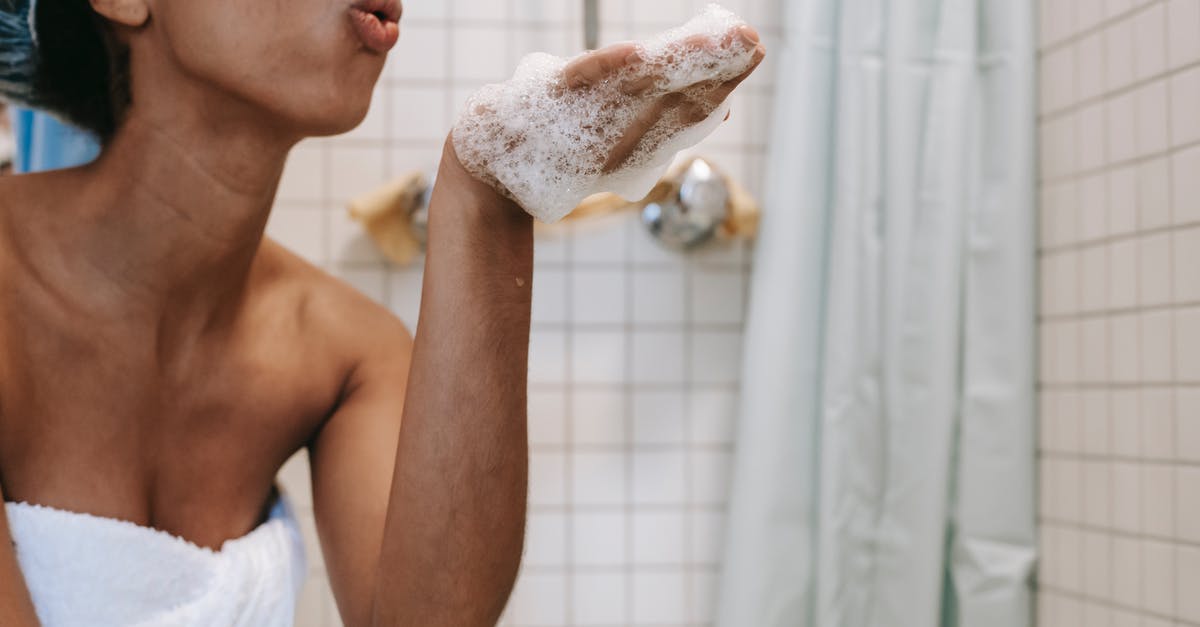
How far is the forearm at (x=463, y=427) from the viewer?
65cm

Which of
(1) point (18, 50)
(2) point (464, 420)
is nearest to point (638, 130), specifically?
(2) point (464, 420)

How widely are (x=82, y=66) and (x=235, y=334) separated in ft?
0.76

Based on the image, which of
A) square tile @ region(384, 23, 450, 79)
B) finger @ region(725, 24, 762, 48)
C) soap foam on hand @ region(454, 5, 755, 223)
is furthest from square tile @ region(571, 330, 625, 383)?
finger @ region(725, 24, 762, 48)

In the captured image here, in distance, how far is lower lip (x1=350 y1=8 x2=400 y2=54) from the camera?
29.5 inches

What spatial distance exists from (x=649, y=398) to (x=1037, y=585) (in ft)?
1.83

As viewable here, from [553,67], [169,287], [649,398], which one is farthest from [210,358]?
[649,398]

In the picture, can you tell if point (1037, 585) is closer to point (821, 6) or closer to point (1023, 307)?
point (1023, 307)

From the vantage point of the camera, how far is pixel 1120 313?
1.24 m

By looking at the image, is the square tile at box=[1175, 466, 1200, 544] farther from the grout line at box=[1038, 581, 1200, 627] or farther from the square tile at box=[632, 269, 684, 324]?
the square tile at box=[632, 269, 684, 324]

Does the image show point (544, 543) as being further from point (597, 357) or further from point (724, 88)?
point (724, 88)

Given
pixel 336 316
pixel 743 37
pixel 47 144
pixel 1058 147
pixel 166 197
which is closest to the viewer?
pixel 743 37

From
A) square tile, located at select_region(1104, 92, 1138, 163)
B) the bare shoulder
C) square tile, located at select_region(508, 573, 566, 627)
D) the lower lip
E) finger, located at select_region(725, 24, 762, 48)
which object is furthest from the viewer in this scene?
square tile, located at select_region(508, 573, 566, 627)

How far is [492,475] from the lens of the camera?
69 cm

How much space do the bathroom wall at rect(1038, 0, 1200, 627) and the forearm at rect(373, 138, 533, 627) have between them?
2.56 ft
